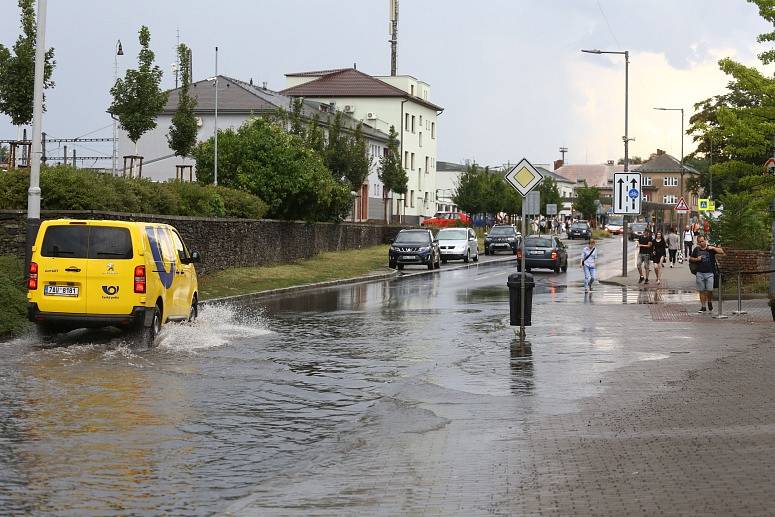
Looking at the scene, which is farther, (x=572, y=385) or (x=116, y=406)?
(x=572, y=385)

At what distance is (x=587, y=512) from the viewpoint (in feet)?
23.3

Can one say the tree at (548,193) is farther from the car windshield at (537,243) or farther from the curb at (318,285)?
the car windshield at (537,243)

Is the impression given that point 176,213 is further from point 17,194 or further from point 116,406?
point 116,406

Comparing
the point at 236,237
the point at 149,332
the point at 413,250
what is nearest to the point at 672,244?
the point at 413,250

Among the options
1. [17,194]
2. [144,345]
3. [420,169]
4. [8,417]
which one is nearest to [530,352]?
[144,345]

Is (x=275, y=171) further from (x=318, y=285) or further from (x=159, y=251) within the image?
(x=159, y=251)

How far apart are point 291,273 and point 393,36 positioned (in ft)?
230

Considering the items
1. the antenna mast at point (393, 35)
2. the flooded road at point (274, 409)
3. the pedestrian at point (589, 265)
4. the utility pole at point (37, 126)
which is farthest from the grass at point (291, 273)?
the antenna mast at point (393, 35)

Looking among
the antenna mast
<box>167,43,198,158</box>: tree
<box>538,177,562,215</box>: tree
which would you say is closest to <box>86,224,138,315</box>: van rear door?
<box>167,43,198,158</box>: tree

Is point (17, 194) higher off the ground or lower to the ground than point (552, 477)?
higher

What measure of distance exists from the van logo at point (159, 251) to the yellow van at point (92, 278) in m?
0.33

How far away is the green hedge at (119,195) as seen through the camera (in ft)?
84.1

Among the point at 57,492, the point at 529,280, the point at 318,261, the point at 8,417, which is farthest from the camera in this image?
the point at 318,261

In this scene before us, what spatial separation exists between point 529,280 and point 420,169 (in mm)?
88028
